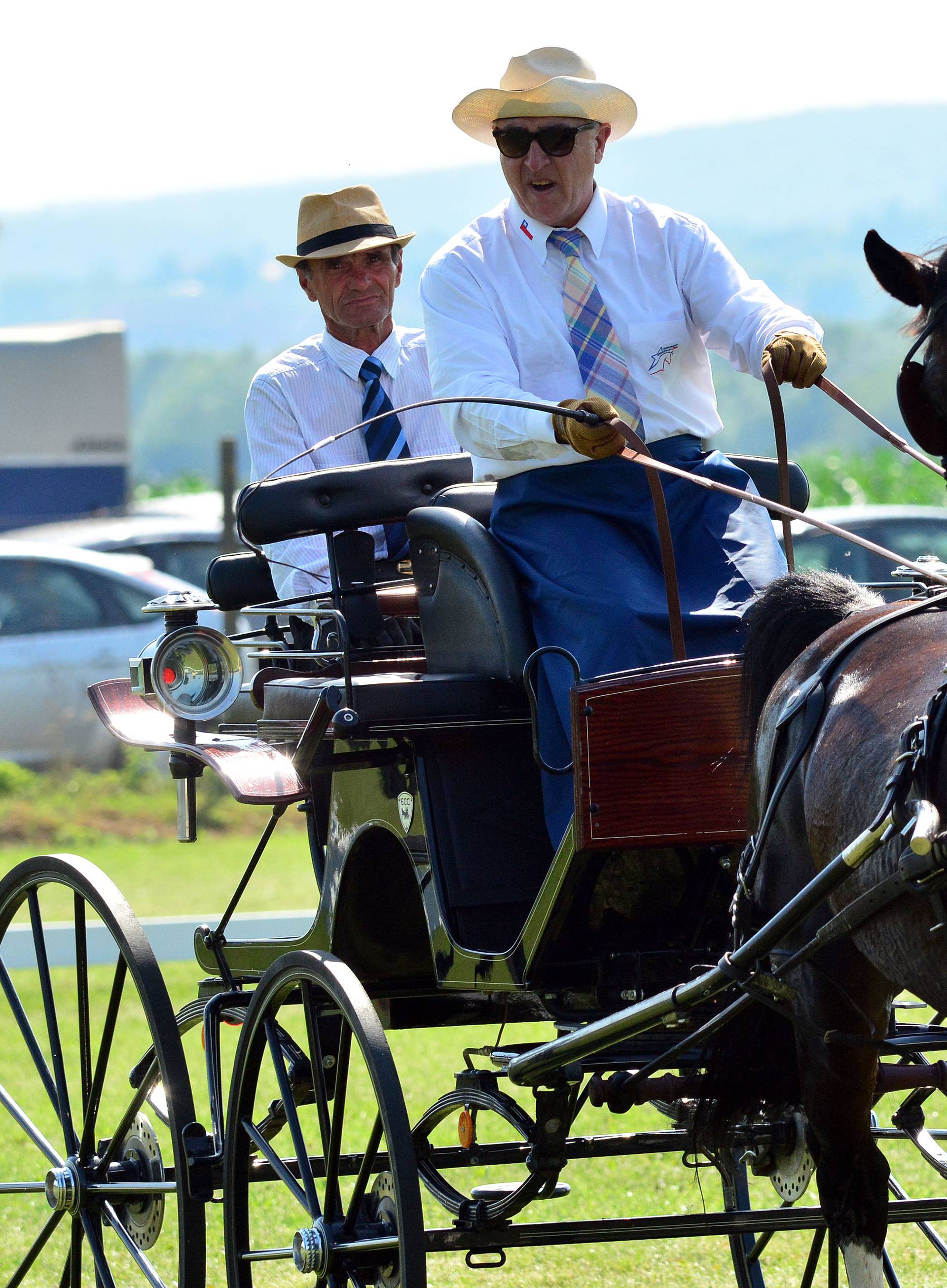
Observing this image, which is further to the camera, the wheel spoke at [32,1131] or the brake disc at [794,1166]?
the wheel spoke at [32,1131]

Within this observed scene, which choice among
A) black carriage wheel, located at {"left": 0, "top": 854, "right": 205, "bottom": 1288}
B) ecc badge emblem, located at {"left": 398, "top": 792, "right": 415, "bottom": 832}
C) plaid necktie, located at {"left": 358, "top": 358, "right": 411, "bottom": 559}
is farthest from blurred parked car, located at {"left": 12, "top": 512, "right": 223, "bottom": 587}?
ecc badge emblem, located at {"left": 398, "top": 792, "right": 415, "bottom": 832}

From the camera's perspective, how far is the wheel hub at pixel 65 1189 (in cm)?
366

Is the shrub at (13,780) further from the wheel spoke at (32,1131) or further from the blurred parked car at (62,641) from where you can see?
the wheel spoke at (32,1131)

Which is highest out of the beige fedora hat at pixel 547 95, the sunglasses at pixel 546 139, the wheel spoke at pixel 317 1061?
the beige fedora hat at pixel 547 95

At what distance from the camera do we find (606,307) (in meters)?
3.52

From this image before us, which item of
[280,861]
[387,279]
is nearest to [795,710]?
[387,279]

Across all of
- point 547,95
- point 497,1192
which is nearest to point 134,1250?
point 497,1192

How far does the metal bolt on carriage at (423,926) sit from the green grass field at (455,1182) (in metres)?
0.30

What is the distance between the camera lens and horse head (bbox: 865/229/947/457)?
2.26 meters

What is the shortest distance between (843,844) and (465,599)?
1.08 metres

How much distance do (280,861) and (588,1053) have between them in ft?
26.5

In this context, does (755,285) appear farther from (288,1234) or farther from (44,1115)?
(44,1115)

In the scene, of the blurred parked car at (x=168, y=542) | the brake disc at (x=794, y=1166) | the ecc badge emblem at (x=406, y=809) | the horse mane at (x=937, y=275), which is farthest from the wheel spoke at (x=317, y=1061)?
the blurred parked car at (x=168, y=542)

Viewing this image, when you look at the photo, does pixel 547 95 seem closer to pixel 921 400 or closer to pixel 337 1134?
pixel 921 400
